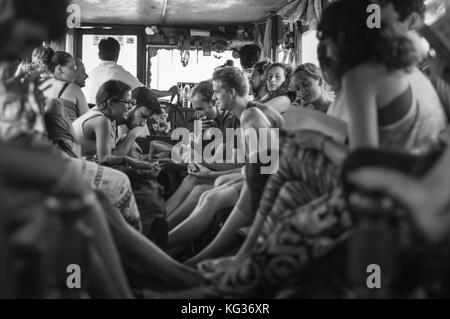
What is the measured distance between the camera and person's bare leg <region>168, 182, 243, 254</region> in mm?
3891

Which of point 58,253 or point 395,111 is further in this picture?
point 395,111

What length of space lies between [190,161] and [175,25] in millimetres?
7006

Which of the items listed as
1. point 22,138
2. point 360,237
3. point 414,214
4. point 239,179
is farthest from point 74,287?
point 239,179

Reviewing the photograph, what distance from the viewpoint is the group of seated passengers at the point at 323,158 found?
68.7 inches

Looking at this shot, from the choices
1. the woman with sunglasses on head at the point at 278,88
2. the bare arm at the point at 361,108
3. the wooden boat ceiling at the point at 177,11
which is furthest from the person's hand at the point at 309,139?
the wooden boat ceiling at the point at 177,11

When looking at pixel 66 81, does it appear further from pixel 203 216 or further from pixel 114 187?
pixel 114 187

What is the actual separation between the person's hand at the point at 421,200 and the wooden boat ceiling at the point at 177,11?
8.42 meters

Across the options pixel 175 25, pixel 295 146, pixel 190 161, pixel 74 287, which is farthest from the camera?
pixel 175 25

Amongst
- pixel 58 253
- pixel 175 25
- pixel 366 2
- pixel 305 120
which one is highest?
pixel 175 25

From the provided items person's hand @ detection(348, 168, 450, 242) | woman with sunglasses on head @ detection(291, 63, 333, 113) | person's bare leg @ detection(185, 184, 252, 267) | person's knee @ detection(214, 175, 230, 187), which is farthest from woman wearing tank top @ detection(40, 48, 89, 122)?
person's hand @ detection(348, 168, 450, 242)

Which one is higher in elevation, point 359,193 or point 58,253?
point 359,193

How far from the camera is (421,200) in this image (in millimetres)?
1197

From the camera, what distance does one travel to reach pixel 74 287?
1.59 m

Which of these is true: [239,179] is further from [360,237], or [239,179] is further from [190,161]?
[360,237]
